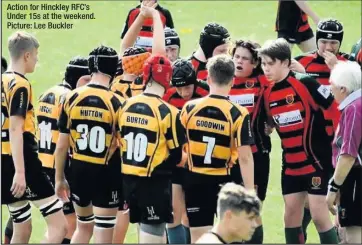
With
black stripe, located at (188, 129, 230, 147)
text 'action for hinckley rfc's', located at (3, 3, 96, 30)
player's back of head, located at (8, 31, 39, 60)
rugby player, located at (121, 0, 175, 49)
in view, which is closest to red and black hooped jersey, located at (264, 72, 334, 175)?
black stripe, located at (188, 129, 230, 147)

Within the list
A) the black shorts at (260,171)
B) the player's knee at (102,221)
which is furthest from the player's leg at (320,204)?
the player's knee at (102,221)

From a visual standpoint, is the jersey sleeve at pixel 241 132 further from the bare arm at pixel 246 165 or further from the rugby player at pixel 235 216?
the rugby player at pixel 235 216

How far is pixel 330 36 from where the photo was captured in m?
10.3

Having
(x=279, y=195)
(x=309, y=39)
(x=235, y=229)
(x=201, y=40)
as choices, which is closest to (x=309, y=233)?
(x=279, y=195)

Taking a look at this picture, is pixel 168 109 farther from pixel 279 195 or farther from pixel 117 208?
pixel 279 195

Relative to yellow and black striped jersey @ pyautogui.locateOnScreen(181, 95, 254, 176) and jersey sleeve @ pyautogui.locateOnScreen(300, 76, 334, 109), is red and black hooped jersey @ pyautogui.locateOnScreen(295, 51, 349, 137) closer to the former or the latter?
jersey sleeve @ pyautogui.locateOnScreen(300, 76, 334, 109)

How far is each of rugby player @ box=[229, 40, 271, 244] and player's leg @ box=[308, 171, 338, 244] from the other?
0.53 meters

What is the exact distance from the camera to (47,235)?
944 cm

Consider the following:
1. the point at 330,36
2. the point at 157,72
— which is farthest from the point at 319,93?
the point at 157,72

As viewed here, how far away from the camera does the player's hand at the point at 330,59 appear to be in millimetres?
10148

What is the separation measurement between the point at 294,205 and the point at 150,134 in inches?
73.7

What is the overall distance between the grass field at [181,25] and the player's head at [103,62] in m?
5.48

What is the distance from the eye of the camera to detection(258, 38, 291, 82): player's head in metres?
9.25

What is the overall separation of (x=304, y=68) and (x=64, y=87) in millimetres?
2475
